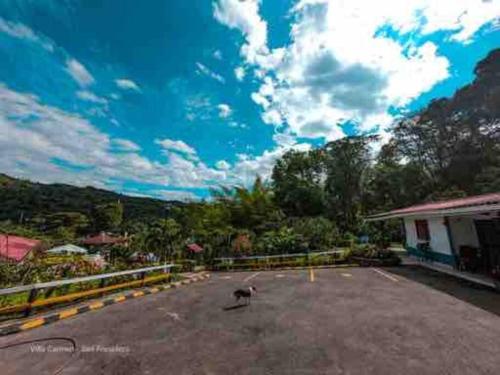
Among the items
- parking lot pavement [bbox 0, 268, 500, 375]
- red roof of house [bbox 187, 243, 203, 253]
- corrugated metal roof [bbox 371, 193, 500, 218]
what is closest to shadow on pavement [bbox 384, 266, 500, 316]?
parking lot pavement [bbox 0, 268, 500, 375]

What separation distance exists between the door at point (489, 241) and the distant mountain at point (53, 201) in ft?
166

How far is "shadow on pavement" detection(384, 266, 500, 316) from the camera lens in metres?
5.46

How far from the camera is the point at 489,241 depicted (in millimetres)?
8750

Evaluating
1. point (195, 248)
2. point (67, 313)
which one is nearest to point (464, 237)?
point (67, 313)

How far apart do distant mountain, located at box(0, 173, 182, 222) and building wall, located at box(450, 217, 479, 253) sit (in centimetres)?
4979

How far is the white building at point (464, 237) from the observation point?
828 centimetres

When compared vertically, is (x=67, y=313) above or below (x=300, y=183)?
below

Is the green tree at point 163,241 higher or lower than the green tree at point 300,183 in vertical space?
lower

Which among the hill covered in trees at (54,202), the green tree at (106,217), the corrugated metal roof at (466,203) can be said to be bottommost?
the corrugated metal roof at (466,203)

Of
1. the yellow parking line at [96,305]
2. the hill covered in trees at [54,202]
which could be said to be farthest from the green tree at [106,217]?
the yellow parking line at [96,305]

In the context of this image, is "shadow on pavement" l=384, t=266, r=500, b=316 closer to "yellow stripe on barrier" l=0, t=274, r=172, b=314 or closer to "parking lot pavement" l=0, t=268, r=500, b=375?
"parking lot pavement" l=0, t=268, r=500, b=375

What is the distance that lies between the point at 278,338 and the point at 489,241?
9.11 meters

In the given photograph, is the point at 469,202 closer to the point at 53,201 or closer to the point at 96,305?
the point at 96,305

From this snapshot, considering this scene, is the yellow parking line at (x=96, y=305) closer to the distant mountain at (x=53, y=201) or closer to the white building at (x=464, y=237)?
the white building at (x=464, y=237)
